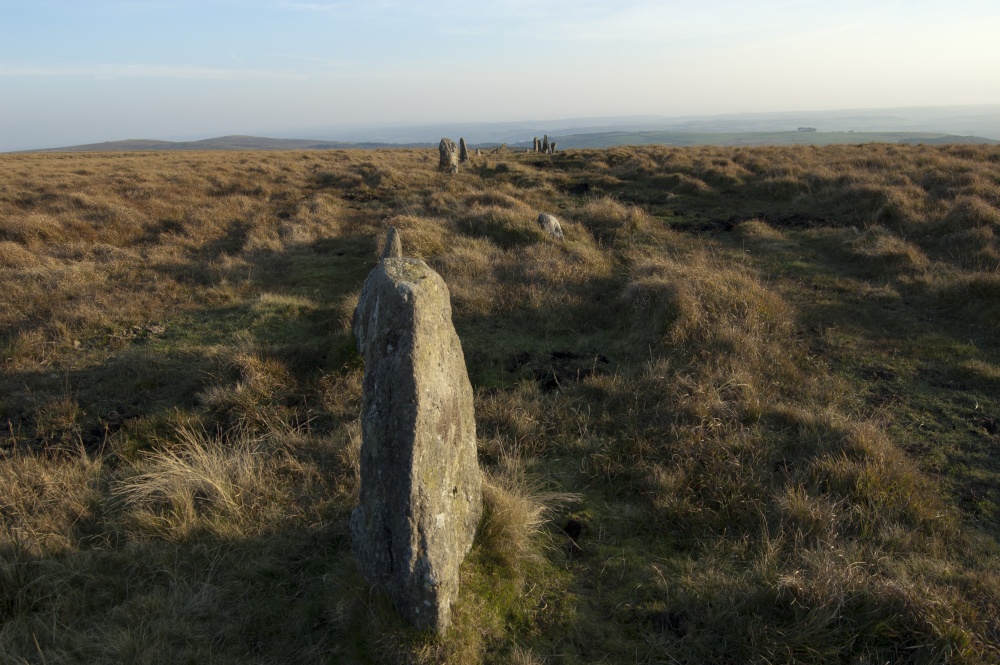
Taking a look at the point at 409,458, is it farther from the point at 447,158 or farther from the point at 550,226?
the point at 447,158

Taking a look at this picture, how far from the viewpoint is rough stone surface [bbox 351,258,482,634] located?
290 cm

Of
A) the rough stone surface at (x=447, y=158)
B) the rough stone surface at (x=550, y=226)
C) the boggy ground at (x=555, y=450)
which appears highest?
the rough stone surface at (x=447, y=158)

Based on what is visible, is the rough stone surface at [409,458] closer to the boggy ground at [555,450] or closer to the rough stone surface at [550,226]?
the boggy ground at [555,450]

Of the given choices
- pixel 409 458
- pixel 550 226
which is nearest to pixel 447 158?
pixel 550 226

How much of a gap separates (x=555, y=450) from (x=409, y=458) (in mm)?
2283

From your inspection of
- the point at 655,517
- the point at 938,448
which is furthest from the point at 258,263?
the point at 938,448

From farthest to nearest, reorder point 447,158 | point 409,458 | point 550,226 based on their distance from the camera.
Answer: point 447,158 → point 550,226 → point 409,458

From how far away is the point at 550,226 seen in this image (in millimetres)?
11586

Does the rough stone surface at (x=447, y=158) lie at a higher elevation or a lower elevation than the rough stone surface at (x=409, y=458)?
higher

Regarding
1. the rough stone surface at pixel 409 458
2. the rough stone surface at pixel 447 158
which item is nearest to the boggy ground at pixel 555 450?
the rough stone surface at pixel 409 458

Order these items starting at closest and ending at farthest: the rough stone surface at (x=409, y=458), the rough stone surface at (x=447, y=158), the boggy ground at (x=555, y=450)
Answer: the rough stone surface at (x=409, y=458) → the boggy ground at (x=555, y=450) → the rough stone surface at (x=447, y=158)

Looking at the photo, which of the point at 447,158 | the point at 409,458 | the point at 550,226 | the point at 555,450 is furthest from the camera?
the point at 447,158

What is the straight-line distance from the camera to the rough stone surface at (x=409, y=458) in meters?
2.90

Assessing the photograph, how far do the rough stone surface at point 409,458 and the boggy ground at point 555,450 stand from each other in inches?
9.6
